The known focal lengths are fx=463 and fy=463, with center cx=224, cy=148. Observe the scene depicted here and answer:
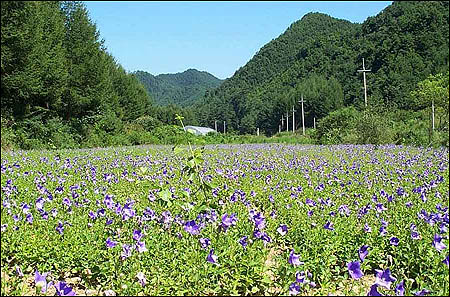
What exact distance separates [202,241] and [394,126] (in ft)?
64.6

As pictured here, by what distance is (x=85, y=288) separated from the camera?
331 cm

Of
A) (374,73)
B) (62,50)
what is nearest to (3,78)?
(62,50)

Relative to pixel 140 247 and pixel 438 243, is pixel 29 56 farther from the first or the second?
pixel 438 243

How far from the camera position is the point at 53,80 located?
20.9 metres

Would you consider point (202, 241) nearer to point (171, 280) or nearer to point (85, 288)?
point (171, 280)

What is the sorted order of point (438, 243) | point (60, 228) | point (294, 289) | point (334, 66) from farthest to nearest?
point (334, 66) < point (60, 228) < point (438, 243) < point (294, 289)

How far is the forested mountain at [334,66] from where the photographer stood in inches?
1106

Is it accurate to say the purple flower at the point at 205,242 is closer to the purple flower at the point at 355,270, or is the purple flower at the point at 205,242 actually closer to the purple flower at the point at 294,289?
the purple flower at the point at 294,289

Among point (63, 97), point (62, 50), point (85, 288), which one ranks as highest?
point (62, 50)

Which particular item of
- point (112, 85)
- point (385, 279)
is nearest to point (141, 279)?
point (385, 279)

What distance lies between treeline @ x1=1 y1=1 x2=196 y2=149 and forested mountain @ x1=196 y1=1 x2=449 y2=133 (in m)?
14.6

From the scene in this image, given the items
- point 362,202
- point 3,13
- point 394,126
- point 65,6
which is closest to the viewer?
point 362,202

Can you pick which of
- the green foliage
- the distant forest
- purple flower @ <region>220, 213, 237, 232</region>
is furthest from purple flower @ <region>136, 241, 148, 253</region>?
the green foliage

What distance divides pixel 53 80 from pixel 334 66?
5180cm
